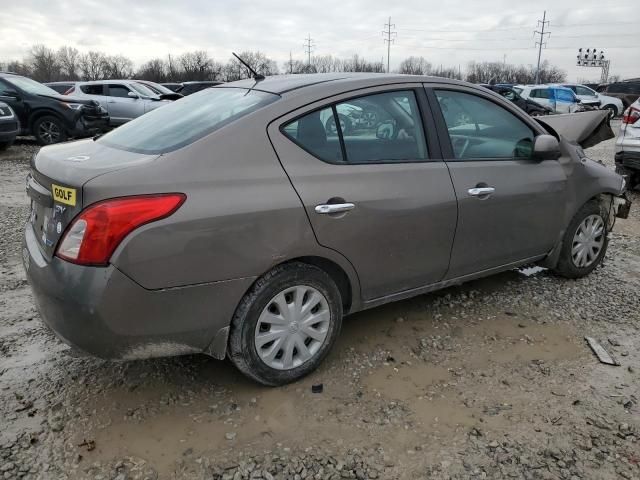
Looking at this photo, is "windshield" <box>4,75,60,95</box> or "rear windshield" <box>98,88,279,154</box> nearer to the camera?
"rear windshield" <box>98,88,279,154</box>

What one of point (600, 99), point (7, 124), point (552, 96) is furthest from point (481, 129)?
point (600, 99)

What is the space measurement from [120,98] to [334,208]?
42.5ft

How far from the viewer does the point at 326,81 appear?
2.98m

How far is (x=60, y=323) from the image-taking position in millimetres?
2309

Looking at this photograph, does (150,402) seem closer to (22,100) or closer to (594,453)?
(594,453)

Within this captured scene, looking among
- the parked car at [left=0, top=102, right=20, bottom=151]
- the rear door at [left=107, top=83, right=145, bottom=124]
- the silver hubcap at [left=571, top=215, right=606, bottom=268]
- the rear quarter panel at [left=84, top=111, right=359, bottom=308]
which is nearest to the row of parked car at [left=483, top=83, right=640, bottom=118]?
the rear door at [left=107, top=83, right=145, bottom=124]

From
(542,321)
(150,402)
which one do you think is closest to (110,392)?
(150,402)

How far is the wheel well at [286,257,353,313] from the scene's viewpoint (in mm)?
2736

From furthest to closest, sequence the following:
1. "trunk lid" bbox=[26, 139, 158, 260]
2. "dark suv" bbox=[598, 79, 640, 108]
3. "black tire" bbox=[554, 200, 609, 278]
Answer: "dark suv" bbox=[598, 79, 640, 108]
"black tire" bbox=[554, 200, 609, 278]
"trunk lid" bbox=[26, 139, 158, 260]

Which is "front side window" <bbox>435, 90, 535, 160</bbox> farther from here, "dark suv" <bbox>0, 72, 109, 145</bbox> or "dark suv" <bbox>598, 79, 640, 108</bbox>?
"dark suv" <bbox>598, 79, 640, 108</bbox>

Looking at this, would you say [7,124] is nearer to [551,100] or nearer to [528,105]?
[528,105]

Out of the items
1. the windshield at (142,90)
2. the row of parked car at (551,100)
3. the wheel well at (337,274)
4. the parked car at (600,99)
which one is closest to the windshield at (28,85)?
the windshield at (142,90)

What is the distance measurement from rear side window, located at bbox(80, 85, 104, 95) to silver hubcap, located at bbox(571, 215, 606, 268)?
13.4 metres

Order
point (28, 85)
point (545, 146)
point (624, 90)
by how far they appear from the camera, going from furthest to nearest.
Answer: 1. point (624, 90)
2. point (28, 85)
3. point (545, 146)
